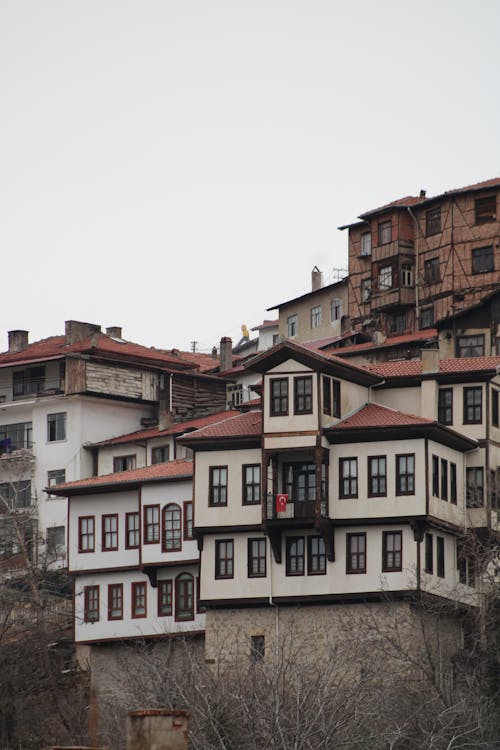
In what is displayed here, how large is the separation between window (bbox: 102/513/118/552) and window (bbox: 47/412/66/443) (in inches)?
673

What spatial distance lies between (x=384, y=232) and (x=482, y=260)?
23.4 ft

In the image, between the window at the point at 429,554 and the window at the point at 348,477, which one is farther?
the window at the point at 348,477

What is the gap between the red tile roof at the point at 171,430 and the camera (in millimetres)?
92750

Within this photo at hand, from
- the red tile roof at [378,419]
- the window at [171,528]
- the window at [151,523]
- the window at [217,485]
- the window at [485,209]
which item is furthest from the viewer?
the window at [485,209]

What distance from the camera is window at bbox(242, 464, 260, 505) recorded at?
74062 mm

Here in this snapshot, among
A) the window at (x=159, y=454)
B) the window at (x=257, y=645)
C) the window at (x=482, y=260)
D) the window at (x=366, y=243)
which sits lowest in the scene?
the window at (x=257, y=645)

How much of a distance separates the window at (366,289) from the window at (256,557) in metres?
33.6

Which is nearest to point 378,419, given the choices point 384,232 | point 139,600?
point 139,600

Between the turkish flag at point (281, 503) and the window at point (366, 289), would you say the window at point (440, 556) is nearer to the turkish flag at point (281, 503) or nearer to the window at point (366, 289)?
the turkish flag at point (281, 503)

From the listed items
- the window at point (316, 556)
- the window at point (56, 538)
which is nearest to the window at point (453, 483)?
the window at point (316, 556)

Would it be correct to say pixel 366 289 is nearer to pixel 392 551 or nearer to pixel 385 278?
pixel 385 278

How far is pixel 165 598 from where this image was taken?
7806cm

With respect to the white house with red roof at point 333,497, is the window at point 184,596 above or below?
below

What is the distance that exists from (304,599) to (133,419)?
28.7 metres
